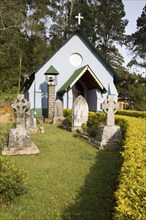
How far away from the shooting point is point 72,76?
2502 centimetres

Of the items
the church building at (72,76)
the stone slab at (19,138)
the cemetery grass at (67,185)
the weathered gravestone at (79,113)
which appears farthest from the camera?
the church building at (72,76)

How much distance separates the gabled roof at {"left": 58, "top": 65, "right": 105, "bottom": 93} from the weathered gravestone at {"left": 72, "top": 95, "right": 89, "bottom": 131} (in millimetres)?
8310

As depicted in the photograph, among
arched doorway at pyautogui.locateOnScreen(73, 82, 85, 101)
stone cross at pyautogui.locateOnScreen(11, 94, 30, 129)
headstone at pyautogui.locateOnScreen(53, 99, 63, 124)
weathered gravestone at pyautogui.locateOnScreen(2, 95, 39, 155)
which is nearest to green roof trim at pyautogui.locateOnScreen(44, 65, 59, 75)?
arched doorway at pyautogui.locateOnScreen(73, 82, 85, 101)

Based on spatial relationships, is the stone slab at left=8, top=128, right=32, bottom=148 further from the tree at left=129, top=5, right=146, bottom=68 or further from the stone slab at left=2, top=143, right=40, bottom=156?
the tree at left=129, top=5, right=146, bottom=68

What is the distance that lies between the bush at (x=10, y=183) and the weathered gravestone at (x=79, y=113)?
9039 mm

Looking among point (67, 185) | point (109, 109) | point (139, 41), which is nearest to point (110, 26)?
point (139, 41)

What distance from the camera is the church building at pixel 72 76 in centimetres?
2527

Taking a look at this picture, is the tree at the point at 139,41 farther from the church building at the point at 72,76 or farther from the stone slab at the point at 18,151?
the stone slab at the point at 18,151

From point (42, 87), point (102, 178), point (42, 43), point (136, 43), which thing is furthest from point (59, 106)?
point (136, 43)

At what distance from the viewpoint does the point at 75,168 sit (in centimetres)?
714

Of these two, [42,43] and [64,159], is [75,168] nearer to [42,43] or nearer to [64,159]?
[64,159]

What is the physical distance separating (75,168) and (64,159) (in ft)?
3.27

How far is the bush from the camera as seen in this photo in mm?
5059

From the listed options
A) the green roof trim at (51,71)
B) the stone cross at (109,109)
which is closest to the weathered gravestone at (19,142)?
the stone cross at (109,109)
